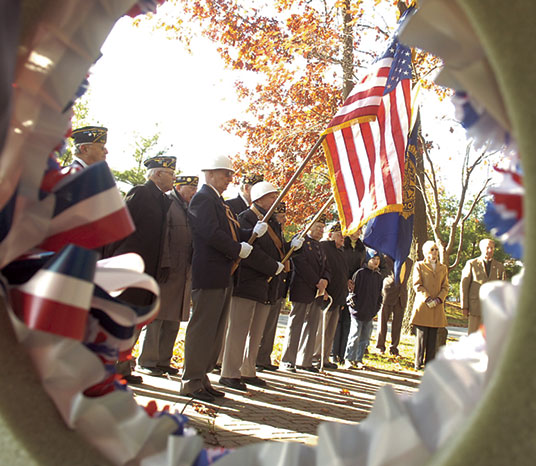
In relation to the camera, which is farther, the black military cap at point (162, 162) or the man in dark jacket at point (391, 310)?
the man in dark jacket at point (391, 310)

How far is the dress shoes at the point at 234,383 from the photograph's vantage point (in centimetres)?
582

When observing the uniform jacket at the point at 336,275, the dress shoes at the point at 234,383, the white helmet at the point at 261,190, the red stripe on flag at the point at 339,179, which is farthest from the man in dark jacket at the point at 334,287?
the red stripe on flag at the point at 339,179

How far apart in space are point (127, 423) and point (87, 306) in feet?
0.90

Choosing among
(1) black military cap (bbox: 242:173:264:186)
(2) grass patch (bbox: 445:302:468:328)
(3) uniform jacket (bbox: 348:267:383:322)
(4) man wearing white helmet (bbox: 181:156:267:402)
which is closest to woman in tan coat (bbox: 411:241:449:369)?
(3) uniform jacket (bbox: 348:267:383:322)

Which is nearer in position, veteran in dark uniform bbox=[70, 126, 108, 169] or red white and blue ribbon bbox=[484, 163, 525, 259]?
red white and blue ribbon bbox=[484, 163, 525, 259]

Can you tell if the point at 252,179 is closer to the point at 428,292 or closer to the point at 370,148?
the point at 370,148

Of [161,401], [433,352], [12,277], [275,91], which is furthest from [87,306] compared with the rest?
[275,91]

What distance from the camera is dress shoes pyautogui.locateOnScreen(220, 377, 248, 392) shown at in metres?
5.82

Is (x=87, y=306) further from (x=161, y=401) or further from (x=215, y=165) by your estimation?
(x=215, y=165)

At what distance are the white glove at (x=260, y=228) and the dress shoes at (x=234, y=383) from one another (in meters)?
1.42

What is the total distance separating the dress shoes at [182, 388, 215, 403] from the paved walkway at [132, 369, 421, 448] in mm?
72

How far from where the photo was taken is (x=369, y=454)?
1.20 metres

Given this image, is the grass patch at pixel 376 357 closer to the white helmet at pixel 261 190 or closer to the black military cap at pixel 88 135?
the white helmet at pixel 261 190

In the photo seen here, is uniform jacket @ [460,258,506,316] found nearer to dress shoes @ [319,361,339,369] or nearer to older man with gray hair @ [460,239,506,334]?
older man with gray hair @ [460,239,506,334]
